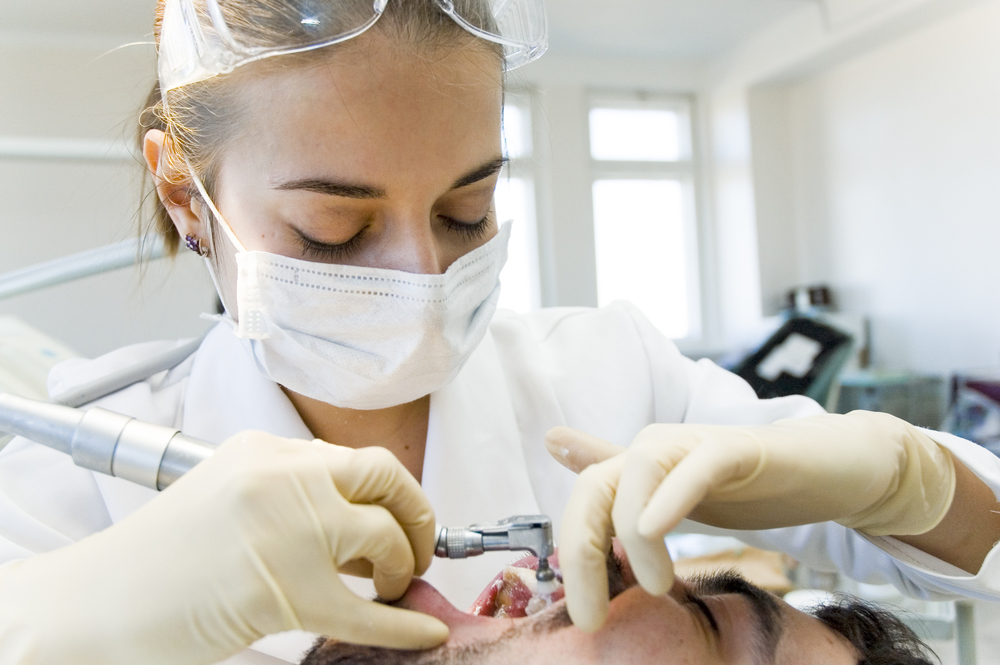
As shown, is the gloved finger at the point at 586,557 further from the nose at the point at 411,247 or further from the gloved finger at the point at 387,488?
the nose at the point at 411,247

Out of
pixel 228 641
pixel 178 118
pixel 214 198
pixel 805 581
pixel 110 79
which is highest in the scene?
pixel 110 79

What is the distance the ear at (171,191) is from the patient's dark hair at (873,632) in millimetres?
957

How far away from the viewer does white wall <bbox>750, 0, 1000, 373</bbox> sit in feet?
16.7

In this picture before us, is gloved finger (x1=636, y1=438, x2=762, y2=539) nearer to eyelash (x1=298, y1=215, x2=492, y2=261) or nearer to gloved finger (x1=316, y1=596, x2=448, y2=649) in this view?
gloved finger (x1=316, y1=596, x2=448, y2=649)

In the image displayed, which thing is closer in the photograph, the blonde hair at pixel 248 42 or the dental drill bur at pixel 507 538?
the dental drill bur at pixel 507 538

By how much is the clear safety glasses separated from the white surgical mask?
0.54 ft

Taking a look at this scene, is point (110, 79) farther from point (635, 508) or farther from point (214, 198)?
point (635, 508)

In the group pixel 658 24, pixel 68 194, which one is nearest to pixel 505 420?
pixel 68 194

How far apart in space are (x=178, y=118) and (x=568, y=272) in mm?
5512

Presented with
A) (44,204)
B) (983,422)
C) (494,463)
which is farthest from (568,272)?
(494,463)

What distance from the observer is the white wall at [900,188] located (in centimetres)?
508

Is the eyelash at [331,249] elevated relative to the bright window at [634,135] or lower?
lower

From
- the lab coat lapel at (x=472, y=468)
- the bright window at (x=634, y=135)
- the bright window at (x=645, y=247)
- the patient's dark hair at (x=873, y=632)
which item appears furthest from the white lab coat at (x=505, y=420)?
the bright window at (x=634, y=135)

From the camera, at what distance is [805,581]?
2.26m
